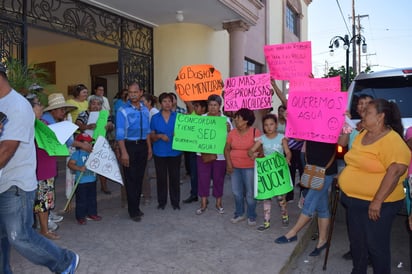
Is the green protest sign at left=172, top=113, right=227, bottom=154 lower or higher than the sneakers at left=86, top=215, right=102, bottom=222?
higher

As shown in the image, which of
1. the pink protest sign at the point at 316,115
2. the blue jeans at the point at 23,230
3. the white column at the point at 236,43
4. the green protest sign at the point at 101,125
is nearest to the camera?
the blue jeans at the point at 23,230

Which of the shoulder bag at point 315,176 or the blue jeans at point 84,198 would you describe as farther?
the blue jeans at point 84,198

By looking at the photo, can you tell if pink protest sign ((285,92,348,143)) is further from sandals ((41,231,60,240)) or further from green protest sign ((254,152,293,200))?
sandals ((41,231,60,240))

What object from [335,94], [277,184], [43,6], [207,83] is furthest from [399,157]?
[43,6]

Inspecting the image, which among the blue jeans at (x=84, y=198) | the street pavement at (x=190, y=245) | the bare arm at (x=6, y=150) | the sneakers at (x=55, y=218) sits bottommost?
the street pavement at (x=190, y=245)

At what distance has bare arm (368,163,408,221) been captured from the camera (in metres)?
2.90

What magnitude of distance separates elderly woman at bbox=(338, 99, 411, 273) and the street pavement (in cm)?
97

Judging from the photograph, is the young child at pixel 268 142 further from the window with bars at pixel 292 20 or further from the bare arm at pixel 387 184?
the window with bars at pixel 292 20

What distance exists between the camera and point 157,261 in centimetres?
386

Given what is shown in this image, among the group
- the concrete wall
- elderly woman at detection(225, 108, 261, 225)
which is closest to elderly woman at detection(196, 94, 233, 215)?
elderly woman at detection(225, 108, 261, 225)

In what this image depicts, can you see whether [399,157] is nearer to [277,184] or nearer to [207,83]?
[277,184]

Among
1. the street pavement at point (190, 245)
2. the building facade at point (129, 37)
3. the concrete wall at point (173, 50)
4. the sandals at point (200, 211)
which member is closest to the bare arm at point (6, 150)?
the street pavement at point (190, 245)

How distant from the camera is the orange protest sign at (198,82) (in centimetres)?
600

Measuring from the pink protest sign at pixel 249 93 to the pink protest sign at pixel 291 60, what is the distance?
225 millimetres
